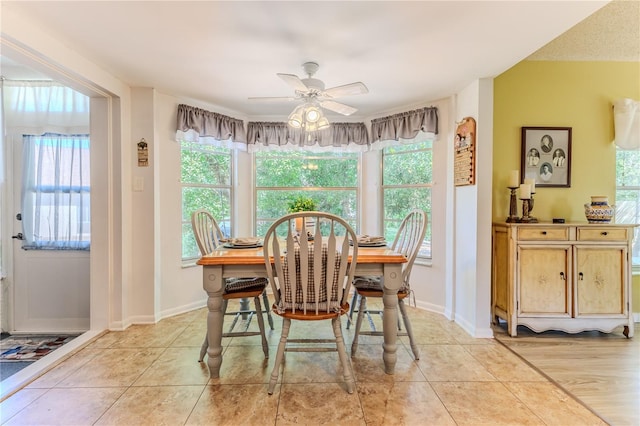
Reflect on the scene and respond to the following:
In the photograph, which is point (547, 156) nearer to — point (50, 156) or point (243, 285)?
point (243, 285)

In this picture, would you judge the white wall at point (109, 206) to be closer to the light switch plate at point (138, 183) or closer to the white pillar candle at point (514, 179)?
the light switch plate at point (138, 183)

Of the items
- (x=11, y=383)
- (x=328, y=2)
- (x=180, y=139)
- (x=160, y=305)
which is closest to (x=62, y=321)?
(x=160, y=305)

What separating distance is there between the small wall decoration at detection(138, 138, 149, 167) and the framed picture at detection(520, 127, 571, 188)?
138 inches

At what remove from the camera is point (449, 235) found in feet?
9.64

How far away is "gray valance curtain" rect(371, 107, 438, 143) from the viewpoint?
298 centimetres

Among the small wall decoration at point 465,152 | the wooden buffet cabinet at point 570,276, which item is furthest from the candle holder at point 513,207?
the small wall decoration at point 465,152

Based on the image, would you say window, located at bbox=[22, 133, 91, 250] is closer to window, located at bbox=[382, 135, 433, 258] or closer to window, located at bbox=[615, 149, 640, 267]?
window, located at bbox=[382, 135, 433, 258]

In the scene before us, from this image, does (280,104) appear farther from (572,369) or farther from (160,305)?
(572,369)

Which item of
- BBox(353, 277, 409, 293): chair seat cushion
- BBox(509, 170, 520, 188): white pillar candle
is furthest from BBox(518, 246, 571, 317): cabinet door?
BBox(353, 277, 409, 293): chair seat cushion

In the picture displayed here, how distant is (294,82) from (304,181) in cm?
181

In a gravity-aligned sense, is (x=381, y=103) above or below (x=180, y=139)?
above

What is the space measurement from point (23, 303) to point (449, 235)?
446cm

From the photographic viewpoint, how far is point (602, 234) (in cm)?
240

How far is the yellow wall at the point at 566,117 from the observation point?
9.00 ft
